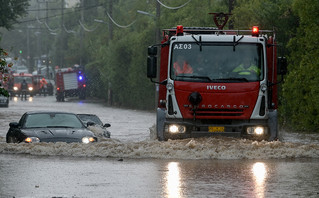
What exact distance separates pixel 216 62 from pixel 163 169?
4647 millimetres

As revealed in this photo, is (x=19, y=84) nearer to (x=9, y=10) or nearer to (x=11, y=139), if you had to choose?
(x=9, y=10)

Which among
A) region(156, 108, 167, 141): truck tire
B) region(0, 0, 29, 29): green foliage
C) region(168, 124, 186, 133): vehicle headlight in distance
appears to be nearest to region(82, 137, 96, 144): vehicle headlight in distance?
region(156, 108, 167, 141): truck tire

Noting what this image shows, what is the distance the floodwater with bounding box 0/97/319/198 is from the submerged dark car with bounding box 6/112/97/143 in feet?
1.67

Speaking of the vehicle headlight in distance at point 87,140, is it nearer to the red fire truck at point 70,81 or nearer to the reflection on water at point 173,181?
the reflection on water at point 173,181

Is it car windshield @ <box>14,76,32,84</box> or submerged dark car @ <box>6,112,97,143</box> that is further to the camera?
car windshield @ <box>14,76,32,84</box>

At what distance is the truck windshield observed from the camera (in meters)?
21.2

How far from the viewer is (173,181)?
599 inches

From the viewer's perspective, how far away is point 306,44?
33.0 meters

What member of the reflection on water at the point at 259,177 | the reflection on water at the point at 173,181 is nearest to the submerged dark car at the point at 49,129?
the reflection on water at the point at 173,181

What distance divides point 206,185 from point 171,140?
21.6ft

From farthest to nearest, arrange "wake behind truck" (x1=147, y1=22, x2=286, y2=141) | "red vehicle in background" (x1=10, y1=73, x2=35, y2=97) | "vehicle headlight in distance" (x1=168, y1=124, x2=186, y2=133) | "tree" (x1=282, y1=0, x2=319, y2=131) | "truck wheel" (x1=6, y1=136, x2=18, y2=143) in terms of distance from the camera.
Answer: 1. "red vehicle in background" (x1=10, y1=73, x2=35, y2=97)
2. "tree" (x1=282, y1=0, x2=319, y2=131)
3. "truck wheel" (x1=6, y1=136, x2=18, y2=143)
4. "vehicle headlight in distance" (x1=168, y1=124, x2=186, y2=133)
5. "wake behind truck" (x1=147, y1=22, x2=286, y2=141)

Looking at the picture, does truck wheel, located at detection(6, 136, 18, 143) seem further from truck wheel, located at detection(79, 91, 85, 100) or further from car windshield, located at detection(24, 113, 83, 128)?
truck wheel, located at detection(79, 91, 85, 100)

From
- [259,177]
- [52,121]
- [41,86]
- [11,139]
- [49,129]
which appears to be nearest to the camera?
[259,177]

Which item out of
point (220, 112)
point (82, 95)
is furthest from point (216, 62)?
point (82, 95)
